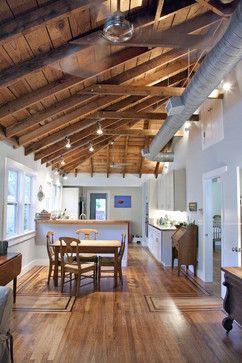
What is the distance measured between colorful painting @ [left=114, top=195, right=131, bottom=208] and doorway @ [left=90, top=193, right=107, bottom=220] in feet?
1.77

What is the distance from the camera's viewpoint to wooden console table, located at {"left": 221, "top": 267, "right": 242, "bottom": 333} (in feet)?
11.0

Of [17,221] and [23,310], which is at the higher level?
[17,221]

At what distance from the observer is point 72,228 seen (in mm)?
7363

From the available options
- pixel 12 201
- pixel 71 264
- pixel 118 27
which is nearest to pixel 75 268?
pixel 71 264

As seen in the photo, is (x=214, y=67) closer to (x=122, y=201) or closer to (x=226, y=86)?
(x=226, y=86)

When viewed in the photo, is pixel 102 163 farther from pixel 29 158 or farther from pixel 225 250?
pixel 225 250

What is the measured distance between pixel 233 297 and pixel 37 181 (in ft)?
17.3

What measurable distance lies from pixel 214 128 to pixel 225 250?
2139 millimetres

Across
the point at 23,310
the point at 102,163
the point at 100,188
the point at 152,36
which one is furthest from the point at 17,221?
the point at 100,188

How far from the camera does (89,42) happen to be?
3076 mm

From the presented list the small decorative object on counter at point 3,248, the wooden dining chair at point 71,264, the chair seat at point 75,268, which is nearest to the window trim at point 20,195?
the small decorative object on counter at point 3,248

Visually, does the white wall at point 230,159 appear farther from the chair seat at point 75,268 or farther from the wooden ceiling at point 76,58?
the chair seat at point 75,268

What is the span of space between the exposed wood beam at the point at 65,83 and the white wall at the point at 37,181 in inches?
44.7

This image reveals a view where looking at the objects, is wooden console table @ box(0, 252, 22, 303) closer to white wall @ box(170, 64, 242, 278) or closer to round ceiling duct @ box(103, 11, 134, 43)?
round ceiling duct @ box(103, 11, 134, 43)
